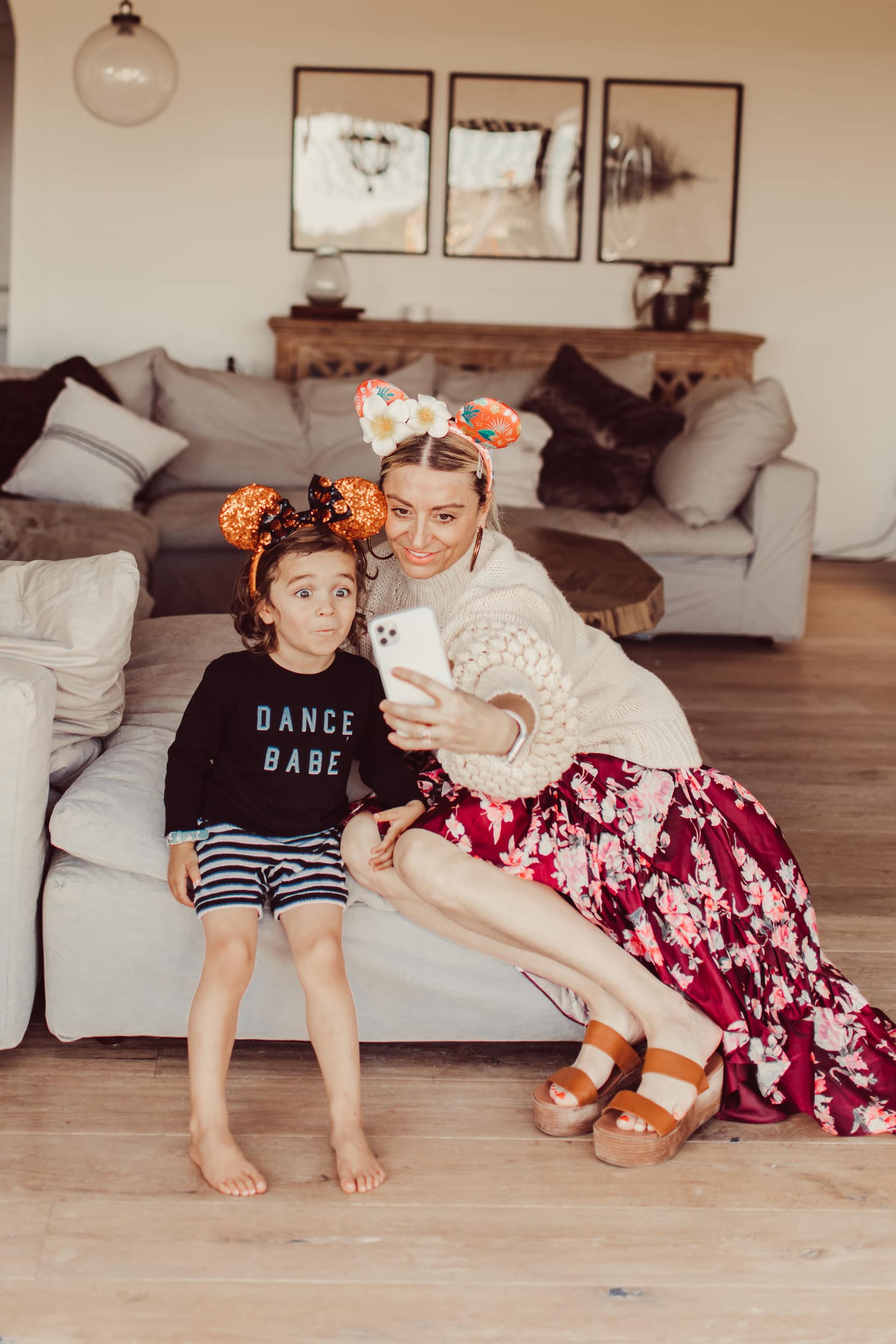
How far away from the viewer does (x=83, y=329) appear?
18.6 feet

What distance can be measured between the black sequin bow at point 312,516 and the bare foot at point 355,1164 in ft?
2.51

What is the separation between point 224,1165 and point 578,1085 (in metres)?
0.47

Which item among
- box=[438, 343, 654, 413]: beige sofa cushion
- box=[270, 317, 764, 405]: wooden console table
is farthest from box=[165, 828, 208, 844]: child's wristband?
box=[270, 317, 764, 405]: wooden console table

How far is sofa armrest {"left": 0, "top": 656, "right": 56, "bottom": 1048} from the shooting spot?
5.54 feet

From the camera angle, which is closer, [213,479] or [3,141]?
[213,479]

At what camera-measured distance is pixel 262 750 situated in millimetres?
1751

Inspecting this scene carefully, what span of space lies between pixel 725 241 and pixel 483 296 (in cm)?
111

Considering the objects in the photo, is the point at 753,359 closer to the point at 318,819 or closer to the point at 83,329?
the point at 83,329

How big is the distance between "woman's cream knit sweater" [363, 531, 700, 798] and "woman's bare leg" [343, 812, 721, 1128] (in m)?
0.15

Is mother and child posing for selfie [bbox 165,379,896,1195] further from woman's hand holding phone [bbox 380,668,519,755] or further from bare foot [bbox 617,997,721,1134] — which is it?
woman's hand holding phone [bbox 380,668,519,755]

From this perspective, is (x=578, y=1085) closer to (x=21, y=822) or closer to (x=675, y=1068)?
(x=675, y=1068)

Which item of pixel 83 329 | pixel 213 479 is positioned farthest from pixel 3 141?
pixel 213 479

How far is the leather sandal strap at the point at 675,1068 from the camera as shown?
168 cm

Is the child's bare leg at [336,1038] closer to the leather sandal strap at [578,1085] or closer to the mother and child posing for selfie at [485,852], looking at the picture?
the mother and child posing for selfie at [485,852]
